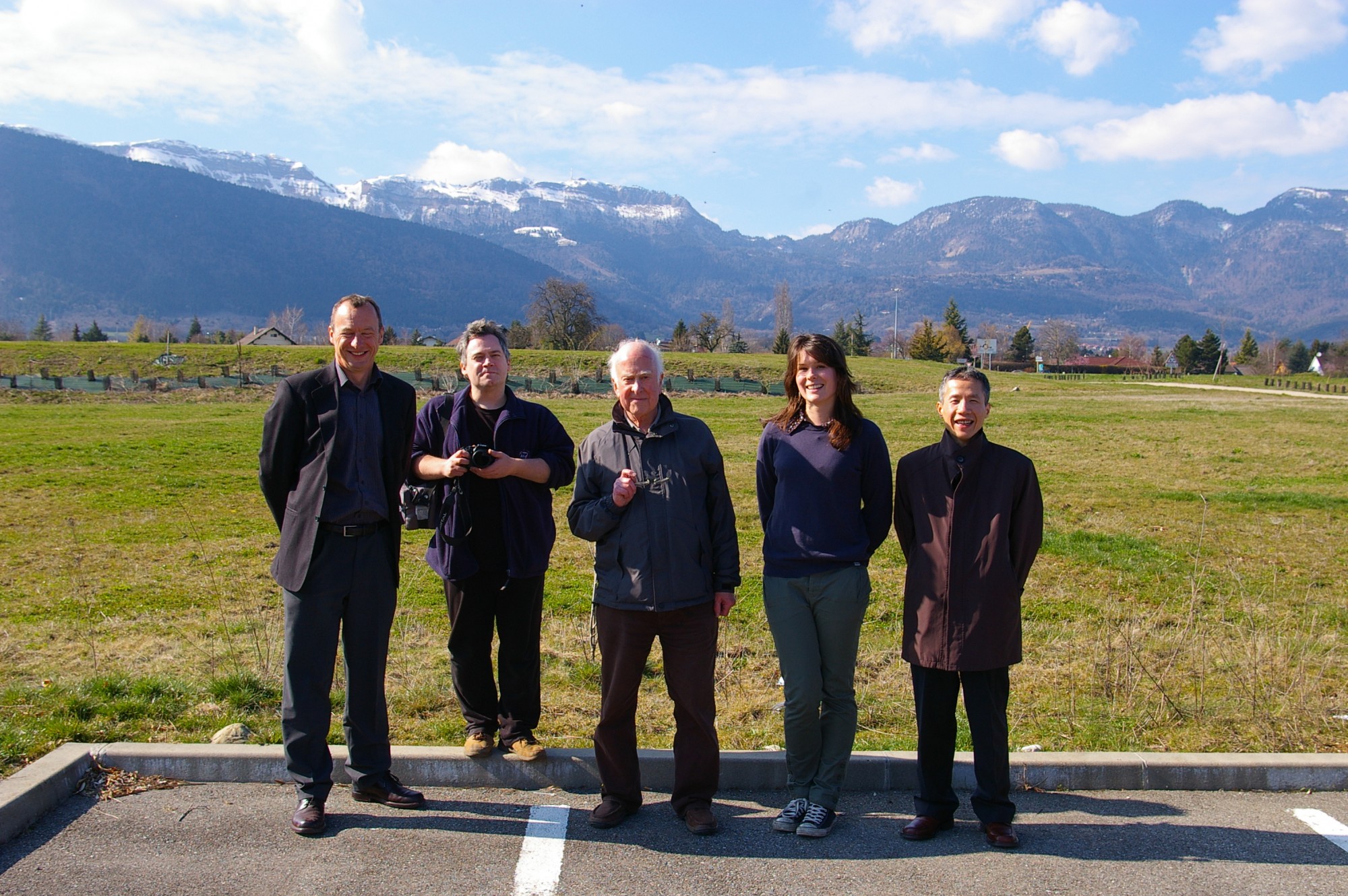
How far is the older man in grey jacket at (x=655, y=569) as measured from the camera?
407 centimetres

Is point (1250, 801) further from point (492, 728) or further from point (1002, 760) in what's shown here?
point (492, 728)

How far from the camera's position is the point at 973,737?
13.4 feet

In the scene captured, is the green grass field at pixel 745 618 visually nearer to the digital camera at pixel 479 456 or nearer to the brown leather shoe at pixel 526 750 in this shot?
the brown leather shoe at pixel 526 750

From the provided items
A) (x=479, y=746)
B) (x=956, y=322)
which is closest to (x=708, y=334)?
(x=956, y=322)

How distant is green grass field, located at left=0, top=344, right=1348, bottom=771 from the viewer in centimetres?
518

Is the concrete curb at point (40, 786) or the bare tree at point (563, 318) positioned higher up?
the bare tree at point (563, 318)

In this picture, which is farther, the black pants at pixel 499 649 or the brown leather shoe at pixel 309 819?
the black pants at pixel 499 649

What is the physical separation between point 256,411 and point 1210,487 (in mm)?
27879

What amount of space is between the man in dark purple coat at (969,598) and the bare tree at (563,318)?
79.9 meters

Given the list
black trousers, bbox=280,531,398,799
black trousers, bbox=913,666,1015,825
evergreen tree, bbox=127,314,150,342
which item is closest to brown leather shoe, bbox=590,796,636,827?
black trousers, bbox=280,531,398,799

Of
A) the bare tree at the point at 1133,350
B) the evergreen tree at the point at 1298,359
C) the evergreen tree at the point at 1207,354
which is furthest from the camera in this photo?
the bare tree at the point at 1133,350

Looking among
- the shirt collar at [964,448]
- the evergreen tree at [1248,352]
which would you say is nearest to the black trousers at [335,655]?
the shirt collar at [964,448]

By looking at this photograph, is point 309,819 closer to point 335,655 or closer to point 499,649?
point 335,655

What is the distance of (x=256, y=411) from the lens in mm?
31453
